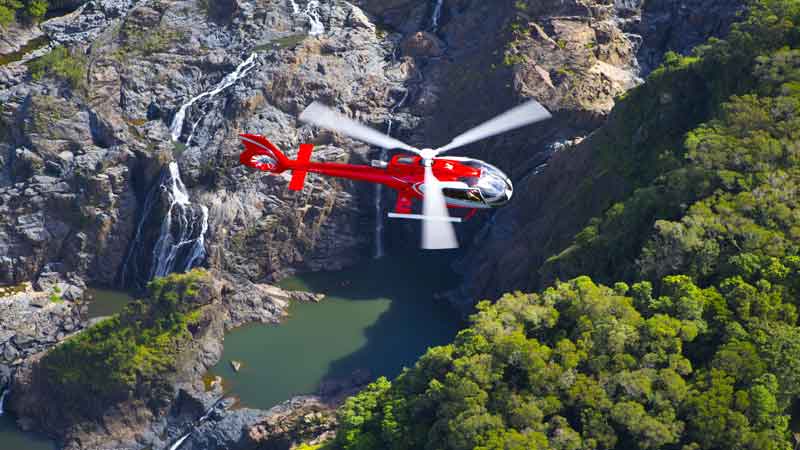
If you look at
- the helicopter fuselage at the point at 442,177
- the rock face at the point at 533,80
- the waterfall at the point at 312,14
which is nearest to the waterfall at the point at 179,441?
the rock face at the point at 533,80

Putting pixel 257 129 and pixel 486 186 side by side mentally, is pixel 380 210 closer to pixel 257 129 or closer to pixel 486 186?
pixel 257 129

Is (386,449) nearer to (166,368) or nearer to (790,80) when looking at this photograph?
(166,368)

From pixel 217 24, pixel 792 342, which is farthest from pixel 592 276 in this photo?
pixel 217 24

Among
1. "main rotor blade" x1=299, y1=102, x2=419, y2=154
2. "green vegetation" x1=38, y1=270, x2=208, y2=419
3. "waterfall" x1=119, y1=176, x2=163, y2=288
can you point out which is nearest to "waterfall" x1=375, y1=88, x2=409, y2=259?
"waterfall" x1=119, y1=176, x2=163, y2=288

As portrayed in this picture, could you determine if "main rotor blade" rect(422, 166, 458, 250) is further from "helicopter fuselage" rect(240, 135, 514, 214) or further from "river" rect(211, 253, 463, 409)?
"river" rect(211, 253, 463, 409)

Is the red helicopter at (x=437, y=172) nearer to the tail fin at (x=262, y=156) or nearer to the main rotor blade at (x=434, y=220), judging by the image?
the main rotor blade at (x=434, y=220)

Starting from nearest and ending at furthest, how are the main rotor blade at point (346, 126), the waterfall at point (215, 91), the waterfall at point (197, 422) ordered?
the main rotor blade at point (346, 126) → the waterfall at point (197, 422) → the waterfall at point (215, 91)

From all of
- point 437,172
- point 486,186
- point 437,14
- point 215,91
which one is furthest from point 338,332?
point 437,14

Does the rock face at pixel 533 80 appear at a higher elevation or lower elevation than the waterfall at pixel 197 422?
higher
